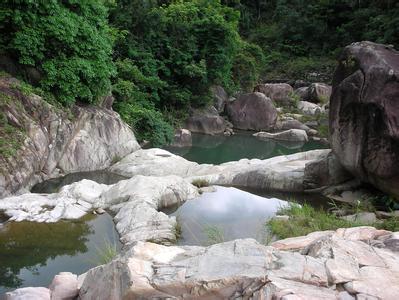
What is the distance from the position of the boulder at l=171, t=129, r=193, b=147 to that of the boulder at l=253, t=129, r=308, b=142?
549 cm

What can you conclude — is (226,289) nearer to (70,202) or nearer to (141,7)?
(70,202)

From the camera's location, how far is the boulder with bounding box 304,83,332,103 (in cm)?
3297

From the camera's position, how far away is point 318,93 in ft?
109

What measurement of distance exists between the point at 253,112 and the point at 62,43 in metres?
17.2

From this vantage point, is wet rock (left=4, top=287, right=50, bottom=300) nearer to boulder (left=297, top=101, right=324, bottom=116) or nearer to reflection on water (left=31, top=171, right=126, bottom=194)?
reflection on water (left=31, top=171, right=126, bottom=194)

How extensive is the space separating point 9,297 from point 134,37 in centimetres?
1942

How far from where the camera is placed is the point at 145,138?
19.8 m

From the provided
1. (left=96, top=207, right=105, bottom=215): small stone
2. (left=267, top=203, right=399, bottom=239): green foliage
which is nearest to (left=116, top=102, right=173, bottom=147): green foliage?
(left=96, top=207, right=105, bottom=215): small stone

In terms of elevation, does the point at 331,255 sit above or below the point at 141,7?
below

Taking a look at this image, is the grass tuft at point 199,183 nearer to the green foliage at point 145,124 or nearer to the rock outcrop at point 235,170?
the rock outcrop at point 235,170

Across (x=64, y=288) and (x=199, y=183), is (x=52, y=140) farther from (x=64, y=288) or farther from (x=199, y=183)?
(x=64, y=288)

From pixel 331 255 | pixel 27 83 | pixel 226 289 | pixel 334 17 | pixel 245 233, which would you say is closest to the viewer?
pixel 226 289

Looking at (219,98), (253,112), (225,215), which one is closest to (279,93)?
(253,112)

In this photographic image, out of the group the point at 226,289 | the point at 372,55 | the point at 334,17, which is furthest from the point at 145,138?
the point at 334,17
